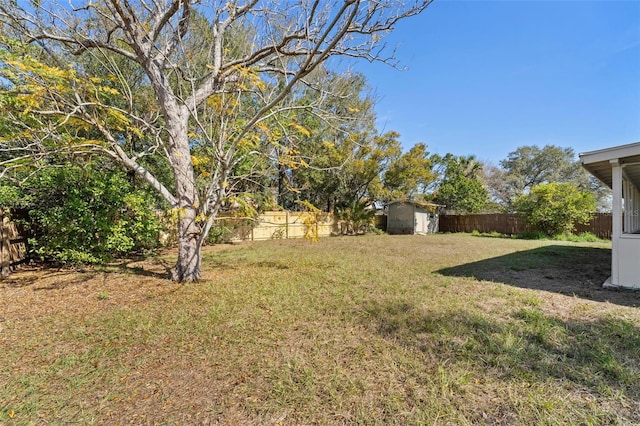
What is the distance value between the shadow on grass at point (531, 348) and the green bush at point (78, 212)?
586cm

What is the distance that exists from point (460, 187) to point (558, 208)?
692 cm

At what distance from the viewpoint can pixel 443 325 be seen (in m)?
3.32

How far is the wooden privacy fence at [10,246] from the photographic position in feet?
17.9

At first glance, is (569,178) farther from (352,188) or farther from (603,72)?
(603,72)

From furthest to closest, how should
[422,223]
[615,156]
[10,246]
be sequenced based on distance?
[422,223]
[10,246]
[615,156]

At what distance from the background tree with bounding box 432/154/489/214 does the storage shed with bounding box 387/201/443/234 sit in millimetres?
2286

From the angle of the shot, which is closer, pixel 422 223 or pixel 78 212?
pixel 78 212

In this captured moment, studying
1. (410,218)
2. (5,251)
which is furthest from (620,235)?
(410,218)

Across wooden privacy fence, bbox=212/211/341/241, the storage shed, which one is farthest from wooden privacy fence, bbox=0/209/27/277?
the storage shed

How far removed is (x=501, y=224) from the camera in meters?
18.3

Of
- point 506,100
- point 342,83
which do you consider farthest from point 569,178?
point 342,83

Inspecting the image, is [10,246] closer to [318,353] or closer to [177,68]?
[177,68]

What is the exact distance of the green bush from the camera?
5.79m

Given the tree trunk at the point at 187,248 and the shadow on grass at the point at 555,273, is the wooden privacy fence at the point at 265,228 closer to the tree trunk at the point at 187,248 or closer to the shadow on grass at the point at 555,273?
the tree trunk at the point at 187,248
